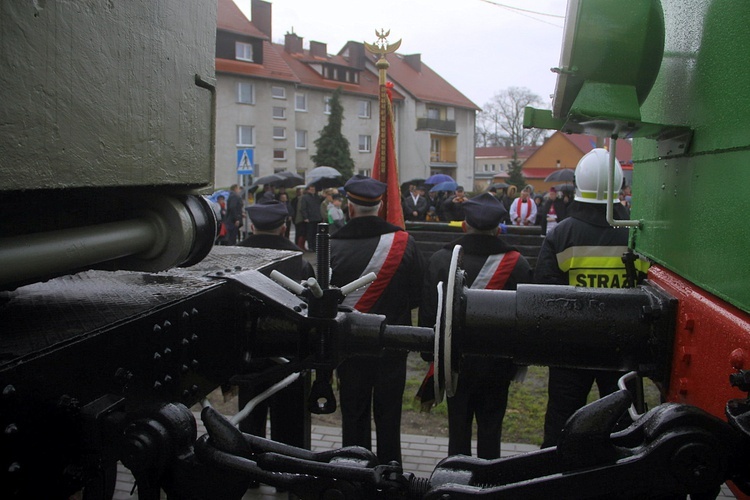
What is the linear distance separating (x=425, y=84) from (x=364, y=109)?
9.08 m

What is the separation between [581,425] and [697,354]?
0.47 metres

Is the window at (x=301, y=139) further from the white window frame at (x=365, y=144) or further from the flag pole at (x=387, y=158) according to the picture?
the flag pole at (x=387, y=158)

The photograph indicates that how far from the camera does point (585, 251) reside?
4355mm

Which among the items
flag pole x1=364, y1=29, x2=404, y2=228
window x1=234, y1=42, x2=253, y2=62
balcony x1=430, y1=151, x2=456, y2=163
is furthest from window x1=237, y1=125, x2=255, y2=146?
flag pole x1=364, y1=29, x2=404, y2=228

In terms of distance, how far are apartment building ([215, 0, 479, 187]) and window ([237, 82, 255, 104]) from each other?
57mm

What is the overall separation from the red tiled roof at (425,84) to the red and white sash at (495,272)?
46835 mm

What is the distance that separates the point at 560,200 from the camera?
15859 mm

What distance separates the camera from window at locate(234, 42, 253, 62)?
3934cm

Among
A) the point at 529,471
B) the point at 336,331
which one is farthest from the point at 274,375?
the point at 529,471

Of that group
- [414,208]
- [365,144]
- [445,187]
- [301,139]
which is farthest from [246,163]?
[365,144]

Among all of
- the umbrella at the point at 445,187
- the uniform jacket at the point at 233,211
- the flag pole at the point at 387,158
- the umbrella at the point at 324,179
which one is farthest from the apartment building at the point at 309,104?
the flag pole at the point at 387,158

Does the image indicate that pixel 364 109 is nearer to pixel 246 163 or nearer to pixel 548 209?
pixel 246 163

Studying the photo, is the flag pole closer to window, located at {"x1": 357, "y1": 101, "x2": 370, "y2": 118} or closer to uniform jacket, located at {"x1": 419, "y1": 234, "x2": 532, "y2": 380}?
uniform jacket, located at {"x1": 419, "y1": 234, "x2": 532, "y2": 380}

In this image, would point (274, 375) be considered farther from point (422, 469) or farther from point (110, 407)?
point (422, 469)
